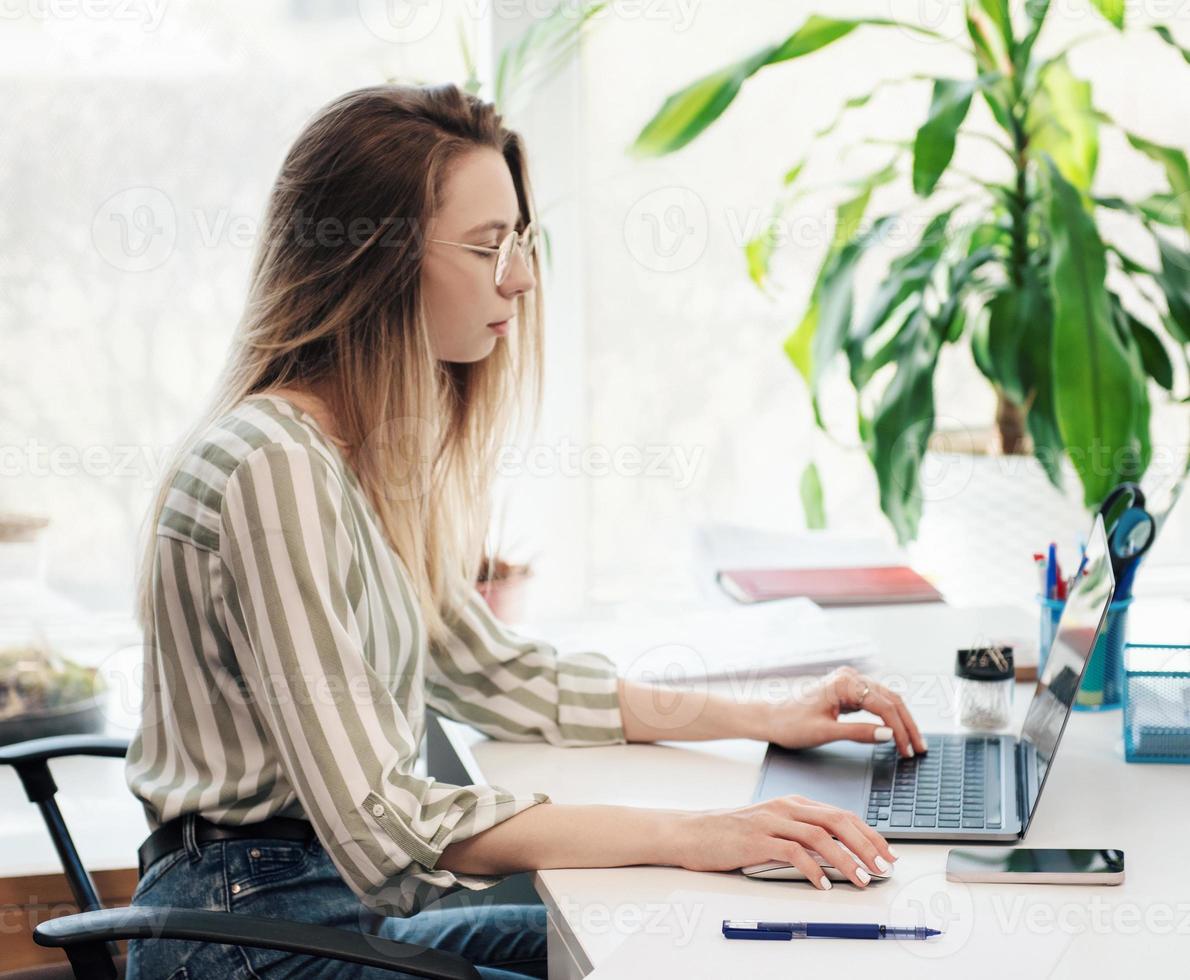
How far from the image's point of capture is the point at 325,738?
0.95 metres

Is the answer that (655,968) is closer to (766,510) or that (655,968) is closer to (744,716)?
(744,716)

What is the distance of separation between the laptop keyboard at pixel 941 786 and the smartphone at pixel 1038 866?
48mm

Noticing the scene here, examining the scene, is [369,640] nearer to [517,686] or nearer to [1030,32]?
[517,686]

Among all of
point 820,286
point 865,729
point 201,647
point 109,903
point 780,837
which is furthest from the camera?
point 820,286

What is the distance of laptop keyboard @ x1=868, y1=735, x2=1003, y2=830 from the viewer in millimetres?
1030

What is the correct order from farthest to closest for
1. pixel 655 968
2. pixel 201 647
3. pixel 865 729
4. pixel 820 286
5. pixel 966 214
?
1. pixel 966 214
2. pixel 820 286
3. pixel 865 729
4. pixel 201 647
5. pixel 655 968

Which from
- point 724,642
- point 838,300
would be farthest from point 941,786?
point 838,300

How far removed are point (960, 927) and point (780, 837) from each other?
0.47 ft

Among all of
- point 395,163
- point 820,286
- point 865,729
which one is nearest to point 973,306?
point 820,286

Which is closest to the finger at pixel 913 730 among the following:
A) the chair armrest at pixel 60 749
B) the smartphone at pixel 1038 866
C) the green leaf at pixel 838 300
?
the smartphone at pixel 1038 866

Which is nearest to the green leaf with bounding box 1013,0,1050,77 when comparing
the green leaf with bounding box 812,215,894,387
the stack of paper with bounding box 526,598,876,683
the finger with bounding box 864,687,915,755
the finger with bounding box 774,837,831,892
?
the green leaf with bounding box 812,215,894,387

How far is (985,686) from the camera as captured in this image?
125 centimetres

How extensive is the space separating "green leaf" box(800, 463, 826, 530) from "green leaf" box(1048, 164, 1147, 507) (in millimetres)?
474

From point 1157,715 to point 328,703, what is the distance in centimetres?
74
